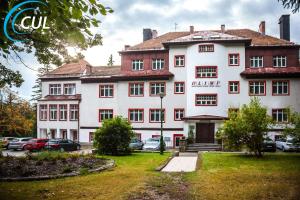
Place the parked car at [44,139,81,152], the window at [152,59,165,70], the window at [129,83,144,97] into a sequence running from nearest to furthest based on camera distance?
the parked car at [44,139,81,152], the window at [129,83,144,97], the window at [152,59,165,70]

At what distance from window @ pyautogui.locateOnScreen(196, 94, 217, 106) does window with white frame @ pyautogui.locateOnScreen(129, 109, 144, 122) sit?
7.23 metres

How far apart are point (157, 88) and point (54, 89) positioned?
16095 mm

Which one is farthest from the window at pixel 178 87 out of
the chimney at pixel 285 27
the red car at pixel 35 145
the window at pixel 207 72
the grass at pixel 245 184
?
the grass at pixel 245 184

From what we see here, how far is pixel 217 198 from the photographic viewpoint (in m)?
10.0

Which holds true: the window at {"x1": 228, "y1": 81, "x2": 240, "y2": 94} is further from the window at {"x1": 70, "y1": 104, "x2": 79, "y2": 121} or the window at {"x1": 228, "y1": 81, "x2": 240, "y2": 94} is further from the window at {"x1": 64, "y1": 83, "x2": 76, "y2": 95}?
the window at {"x1": 64, "y1": 83, "x2": 76, "y2": 95}

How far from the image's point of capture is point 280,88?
126 ft

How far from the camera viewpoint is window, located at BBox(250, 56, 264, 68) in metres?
39.6

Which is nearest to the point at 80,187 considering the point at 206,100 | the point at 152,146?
the point at 152,146

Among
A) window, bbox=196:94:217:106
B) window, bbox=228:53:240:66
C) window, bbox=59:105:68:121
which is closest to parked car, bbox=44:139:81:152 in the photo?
window, bbox=59:105:68:121

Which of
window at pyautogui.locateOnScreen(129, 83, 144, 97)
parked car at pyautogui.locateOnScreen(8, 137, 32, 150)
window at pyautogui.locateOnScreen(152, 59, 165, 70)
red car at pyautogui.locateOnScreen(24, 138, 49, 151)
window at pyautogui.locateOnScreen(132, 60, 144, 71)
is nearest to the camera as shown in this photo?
red car at pyautogui.locateOnScreen(24, 138, 49, 151)

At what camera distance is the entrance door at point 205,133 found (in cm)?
3859

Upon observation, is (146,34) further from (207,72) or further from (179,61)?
(207,72)

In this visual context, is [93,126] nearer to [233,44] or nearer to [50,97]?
[50,97]

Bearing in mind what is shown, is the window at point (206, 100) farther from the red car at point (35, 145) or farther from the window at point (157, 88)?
the red car at point (35, 145)
